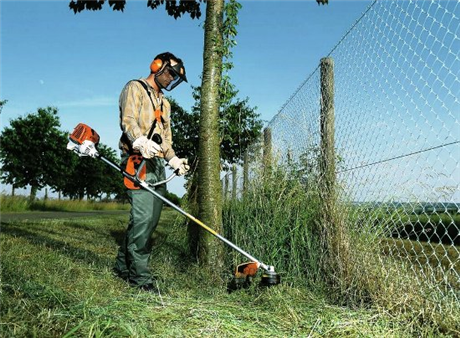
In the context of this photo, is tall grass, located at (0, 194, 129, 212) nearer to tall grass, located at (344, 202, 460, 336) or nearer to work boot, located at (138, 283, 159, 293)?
work boot, located at (138, 283, 159, 293)

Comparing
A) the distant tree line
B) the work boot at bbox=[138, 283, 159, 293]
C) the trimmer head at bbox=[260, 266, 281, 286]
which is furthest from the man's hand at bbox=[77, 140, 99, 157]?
the distant tree line

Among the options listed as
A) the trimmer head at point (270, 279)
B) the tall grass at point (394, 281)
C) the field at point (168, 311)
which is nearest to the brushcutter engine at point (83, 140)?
the field at point (168, 311)

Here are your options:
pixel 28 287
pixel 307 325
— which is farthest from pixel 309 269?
pixel 28 287

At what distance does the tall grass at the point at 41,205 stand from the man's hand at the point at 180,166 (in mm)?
20148

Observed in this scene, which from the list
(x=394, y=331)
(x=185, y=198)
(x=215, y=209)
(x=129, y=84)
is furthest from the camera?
(x=185, y=198)

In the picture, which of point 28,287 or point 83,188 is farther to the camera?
point 83,188

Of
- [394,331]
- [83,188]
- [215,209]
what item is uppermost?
[83,188]

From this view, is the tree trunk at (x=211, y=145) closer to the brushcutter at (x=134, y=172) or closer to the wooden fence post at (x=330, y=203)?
the brushcutter at (x=134, y=172)

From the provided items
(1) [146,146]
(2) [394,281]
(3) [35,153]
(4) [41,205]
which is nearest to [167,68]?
(1) [146,146]

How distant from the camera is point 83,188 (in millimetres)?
47188

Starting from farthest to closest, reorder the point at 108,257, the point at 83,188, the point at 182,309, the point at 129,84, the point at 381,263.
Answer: the point at 83,188
the point at 108,257
the point at 129,84
the point at 381,263
the point at 182,309

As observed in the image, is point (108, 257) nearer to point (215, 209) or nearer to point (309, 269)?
point (215, 209)

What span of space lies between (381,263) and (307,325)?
2.74ft

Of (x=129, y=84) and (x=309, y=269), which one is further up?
(x=129, y=84)
